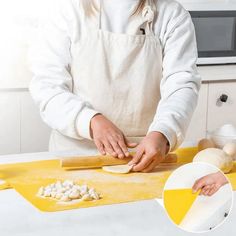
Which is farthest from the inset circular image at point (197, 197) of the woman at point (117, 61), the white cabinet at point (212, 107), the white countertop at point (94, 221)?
the white cabinet at point (212, 107)

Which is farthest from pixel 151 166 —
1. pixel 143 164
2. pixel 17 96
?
pixel 17 96

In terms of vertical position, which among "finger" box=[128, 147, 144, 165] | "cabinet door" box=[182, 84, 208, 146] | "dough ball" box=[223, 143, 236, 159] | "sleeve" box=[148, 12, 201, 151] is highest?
"sleeve" box=[148, 12, 201, 151]

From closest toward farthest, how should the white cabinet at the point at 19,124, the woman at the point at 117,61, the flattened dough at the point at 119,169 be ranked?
1. the flattened dough at the point at 119,169
2. the woman at the point at 117,61
3. the white cabinet at the point at 19,124

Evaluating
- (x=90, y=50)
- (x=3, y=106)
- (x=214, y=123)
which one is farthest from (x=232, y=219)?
(x=214, y=123)

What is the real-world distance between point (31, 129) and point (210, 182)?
1453 millimetres

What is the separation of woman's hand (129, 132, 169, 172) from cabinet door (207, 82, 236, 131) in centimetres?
111

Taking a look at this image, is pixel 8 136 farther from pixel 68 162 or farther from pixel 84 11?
pixel 68 162

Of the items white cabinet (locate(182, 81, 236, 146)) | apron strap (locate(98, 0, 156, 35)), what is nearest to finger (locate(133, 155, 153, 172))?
Answer: apron strap (locate(98, 0, 156, 35))

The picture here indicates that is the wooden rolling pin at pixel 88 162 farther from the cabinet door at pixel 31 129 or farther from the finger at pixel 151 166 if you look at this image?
the cabinet door at pixel 31 129

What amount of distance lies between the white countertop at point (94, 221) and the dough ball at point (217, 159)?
0.19 m

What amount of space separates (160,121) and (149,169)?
14cm

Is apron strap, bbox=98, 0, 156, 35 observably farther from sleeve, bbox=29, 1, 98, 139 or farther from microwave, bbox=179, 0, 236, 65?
microwave, bbox=179, 0, 236, 65

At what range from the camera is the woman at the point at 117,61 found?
4.05 feet

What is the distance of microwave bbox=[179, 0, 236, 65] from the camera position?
7.18ft
